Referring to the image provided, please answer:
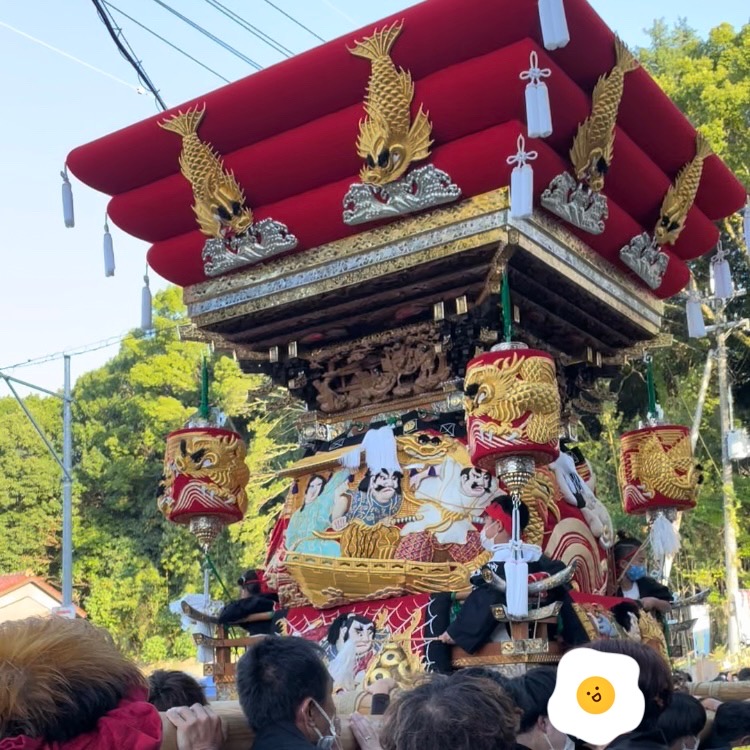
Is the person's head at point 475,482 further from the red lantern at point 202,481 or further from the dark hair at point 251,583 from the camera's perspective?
the dark hair at point 251,583

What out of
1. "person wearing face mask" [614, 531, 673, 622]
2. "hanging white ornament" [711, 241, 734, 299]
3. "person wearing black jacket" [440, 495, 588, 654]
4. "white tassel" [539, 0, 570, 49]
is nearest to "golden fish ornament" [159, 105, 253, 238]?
"white tassel" [539, 0, 570, 49]

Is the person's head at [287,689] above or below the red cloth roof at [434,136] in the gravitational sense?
below

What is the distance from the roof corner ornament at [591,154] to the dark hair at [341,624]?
253cm

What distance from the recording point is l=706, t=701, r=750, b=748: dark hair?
280cm

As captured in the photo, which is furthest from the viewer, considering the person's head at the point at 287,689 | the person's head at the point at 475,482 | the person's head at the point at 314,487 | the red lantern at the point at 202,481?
the red lantern at the point at 202,481

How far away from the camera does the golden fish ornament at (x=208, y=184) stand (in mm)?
5840

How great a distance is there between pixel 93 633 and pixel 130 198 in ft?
16.5

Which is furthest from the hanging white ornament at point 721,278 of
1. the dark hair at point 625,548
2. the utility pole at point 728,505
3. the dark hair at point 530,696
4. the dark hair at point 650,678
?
the utility pole at point 728,505

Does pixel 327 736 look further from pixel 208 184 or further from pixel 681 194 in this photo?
pixel 681 194

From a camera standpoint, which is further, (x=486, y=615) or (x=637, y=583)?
(x=637, y=583)

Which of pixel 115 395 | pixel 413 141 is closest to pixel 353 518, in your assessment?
pixel 413 141

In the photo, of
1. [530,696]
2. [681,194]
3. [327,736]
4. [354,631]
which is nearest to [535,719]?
[530,696]

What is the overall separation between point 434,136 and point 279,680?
3806 millimetres

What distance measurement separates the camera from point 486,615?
4.90 m
